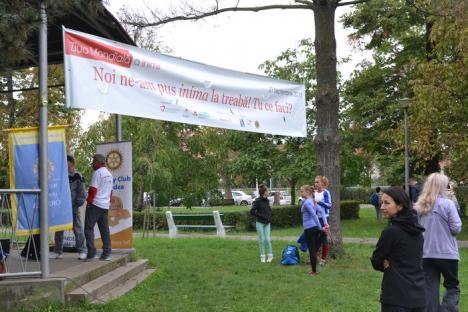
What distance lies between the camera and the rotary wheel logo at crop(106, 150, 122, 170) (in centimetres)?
1058

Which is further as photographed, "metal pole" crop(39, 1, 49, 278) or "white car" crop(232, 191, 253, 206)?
"white car" crop(232, 191, 253, 206)

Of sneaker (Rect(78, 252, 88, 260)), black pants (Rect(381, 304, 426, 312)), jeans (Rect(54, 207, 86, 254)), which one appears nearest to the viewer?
black pants (Rect(381, 304, 426, 312))

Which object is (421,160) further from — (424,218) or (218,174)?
(424,218)

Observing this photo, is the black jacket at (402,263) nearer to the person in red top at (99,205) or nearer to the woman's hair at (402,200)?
the woman's hair at (402,200)

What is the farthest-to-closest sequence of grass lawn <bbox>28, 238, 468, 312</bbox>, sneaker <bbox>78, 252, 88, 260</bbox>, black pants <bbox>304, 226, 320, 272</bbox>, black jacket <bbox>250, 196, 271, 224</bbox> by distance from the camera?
black jacket <bbox>250, 196, 271, 224</bbox>
black pants <bbox>304, 226, 320, 272</bbox>
sneaker <bbox>78, 252, 88, 260</bbox>
grass lawn <bbox>28, 238, 468, 312</bbox>

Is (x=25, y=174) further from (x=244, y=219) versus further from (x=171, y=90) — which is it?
(x=244, y=219)

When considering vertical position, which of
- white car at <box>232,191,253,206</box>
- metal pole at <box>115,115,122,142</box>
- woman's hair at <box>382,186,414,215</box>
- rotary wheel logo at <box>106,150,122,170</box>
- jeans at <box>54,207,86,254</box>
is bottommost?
white car at <box>232,191,253,206</box>

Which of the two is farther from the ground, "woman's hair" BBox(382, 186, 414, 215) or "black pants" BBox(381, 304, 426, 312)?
"woman's hair" BBox(382, 186, 414, 215)

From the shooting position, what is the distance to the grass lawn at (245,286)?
788 centimetres

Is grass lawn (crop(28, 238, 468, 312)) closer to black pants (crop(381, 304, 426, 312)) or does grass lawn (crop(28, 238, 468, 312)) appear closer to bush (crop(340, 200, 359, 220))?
black pants (crop(381, 304, 426, 312))

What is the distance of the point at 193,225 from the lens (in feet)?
83.5

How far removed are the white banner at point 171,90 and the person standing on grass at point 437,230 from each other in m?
2.93

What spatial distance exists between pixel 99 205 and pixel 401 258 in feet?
17.6

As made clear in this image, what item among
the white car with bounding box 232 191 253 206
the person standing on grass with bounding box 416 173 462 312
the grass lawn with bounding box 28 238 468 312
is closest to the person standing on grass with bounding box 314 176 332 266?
the grass lawn with bounding box 28 238 468 312
